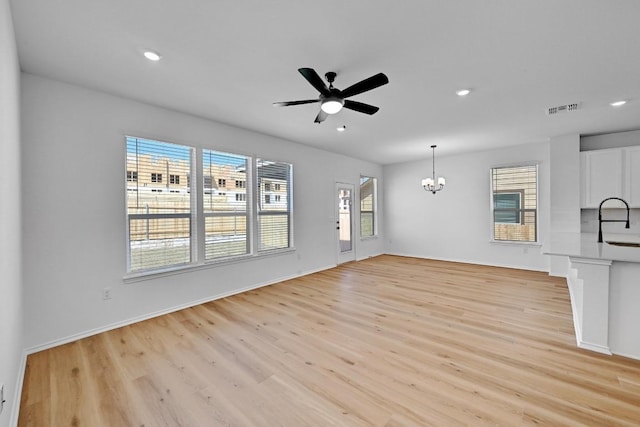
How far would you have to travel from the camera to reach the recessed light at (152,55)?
2246mm

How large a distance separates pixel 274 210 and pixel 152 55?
9.82 feet

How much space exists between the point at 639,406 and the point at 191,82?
4.54 meters

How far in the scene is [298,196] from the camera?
531 centimetres

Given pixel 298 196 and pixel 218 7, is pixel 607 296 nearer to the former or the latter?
pixel 218 7

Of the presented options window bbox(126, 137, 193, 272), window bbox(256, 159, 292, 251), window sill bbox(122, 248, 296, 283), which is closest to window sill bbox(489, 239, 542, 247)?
window bbox(256, 159, 292, 251)

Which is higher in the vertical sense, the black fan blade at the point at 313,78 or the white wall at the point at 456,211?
the black fan blade at the point at 313,78

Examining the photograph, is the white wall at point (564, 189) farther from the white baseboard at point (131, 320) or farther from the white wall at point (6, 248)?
the white wall at point (6, 248)

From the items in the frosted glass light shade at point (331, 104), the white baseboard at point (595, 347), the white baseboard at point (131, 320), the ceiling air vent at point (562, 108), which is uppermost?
the ceiling air vent at point (562, 108)

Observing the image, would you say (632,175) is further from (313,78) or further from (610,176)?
(313,78)

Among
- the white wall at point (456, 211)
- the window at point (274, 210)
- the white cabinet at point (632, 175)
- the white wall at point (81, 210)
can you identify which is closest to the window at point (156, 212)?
the white wall at point (81, 210)

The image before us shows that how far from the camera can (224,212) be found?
4.14 meters

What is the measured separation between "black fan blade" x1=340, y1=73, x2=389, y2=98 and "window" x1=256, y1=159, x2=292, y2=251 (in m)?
2.64

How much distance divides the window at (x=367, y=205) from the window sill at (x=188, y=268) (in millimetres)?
3160

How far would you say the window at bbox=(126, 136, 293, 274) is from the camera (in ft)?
10.7
